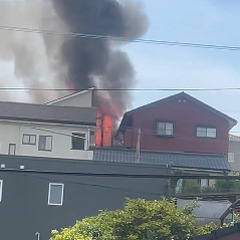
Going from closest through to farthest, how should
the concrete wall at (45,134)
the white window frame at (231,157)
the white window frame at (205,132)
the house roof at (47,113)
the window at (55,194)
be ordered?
the window at (55,194)
the concrete wall at (45,134)
the house roof at (47,113)
the white window frame at (205,132)
the white window frame at (231,157)

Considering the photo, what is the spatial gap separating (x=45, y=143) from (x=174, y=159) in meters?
7.42

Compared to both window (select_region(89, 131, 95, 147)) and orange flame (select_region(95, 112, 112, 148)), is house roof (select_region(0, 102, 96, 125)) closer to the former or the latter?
window (select_region(89, 131, 95, 147))

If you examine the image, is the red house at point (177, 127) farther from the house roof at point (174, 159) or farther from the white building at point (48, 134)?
the white building at point (48, 134)

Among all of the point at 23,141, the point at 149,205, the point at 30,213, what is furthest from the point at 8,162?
the point at 23,141

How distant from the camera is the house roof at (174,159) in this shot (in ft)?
116

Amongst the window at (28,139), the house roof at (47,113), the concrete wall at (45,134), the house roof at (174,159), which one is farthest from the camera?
the house roof at (47,113)

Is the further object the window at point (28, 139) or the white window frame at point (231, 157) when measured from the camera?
the white window frame at point (231, 157)

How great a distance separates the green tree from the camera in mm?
15445

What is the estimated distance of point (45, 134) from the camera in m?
36.9

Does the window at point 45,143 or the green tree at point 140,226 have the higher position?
the window at point 45,143

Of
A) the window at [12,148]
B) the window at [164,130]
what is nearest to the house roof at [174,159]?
the window at [164,130]

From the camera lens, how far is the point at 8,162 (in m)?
24.0

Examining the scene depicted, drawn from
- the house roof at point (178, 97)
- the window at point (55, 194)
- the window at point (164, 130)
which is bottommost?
the window at point (55, 194)

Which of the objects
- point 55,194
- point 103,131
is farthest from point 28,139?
point 55,194
